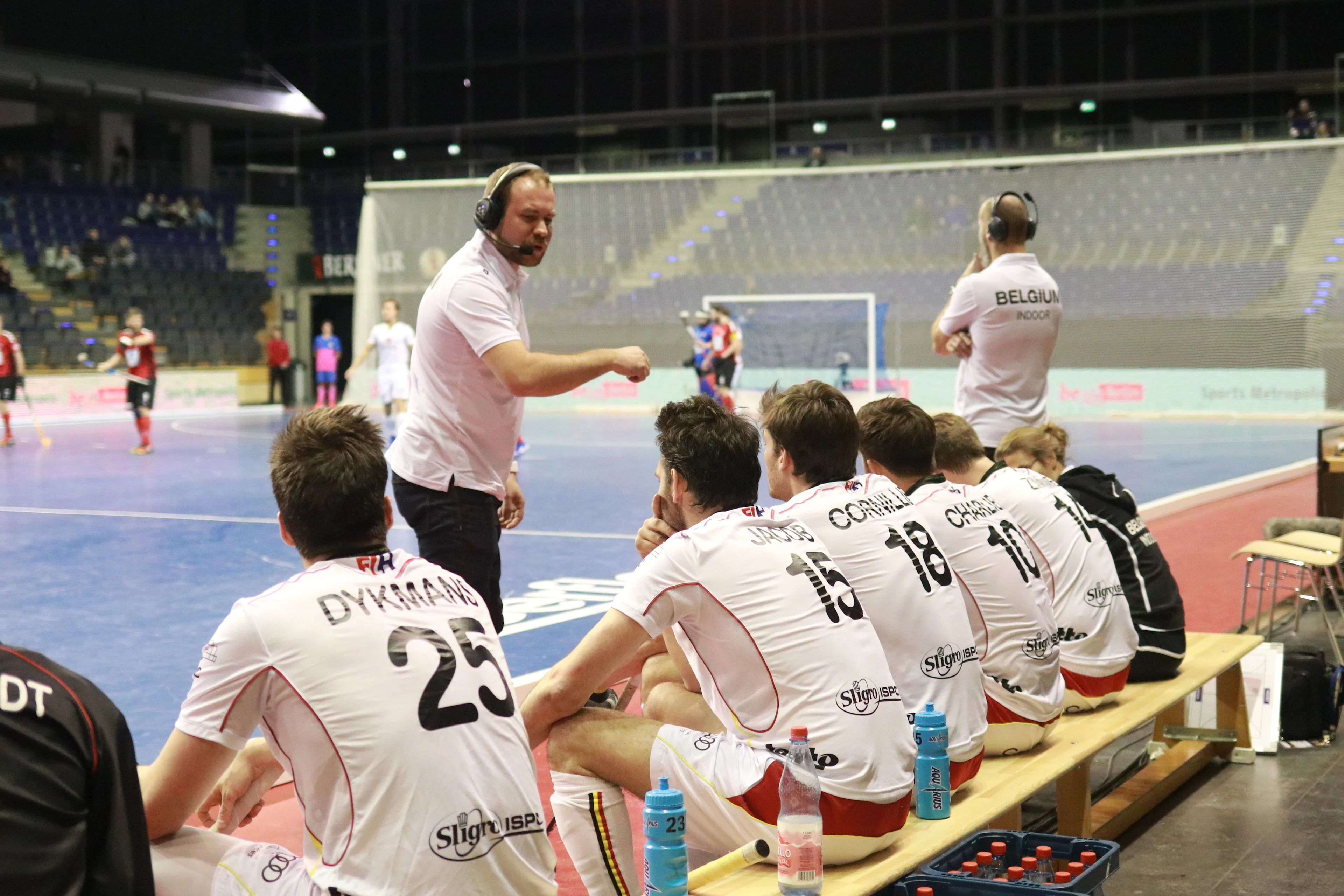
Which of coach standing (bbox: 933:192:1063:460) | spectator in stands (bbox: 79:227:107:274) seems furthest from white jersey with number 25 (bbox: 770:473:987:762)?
spectator in stands (bbox: 79:227:107:274)

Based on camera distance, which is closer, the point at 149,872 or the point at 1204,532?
the point at 149,872

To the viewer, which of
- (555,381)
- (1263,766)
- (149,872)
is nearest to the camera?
(149,872)

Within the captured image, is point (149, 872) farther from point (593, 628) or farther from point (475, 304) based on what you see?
point (475, 304)

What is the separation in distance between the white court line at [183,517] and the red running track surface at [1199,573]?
423 cm

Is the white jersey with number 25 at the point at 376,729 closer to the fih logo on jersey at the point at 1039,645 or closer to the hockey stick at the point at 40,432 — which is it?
the fih logo on jersey at the point at 1039,645

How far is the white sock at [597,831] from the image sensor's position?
9.84 ft

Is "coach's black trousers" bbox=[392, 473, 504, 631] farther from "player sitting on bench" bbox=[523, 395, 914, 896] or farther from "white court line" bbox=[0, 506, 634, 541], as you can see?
"white court line" bbox=[0, 506, 634, 541]

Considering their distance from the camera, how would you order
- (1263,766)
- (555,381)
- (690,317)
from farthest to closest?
(690,317) < (1263,766) < (555,381)

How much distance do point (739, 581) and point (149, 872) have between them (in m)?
1.36

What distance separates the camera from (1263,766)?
5.11m

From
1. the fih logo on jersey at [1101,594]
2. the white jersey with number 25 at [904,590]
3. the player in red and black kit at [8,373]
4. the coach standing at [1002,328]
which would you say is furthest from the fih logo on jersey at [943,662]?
the player in red and black kit at [8,373]

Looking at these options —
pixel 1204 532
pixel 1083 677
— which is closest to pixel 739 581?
pixel 1083 677

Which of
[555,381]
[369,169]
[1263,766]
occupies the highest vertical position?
[369,169]

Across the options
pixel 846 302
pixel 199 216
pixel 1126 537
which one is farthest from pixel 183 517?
pixel 199 216
